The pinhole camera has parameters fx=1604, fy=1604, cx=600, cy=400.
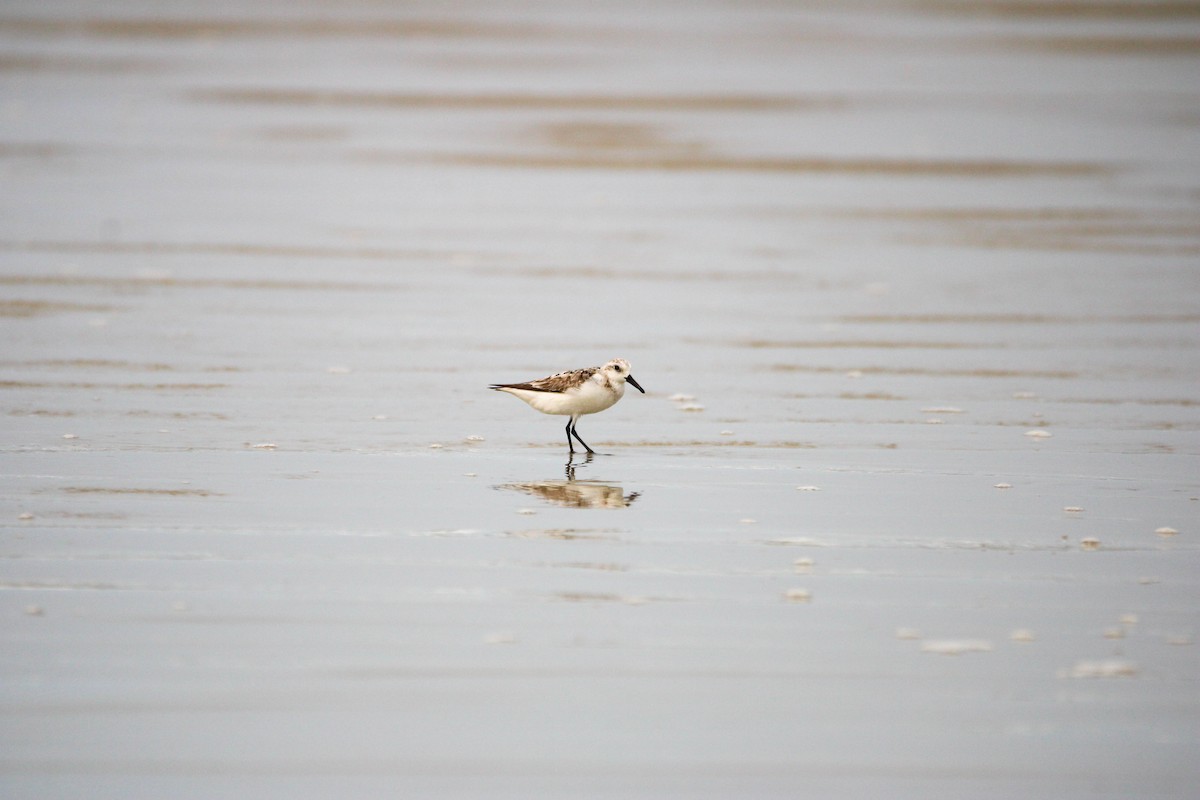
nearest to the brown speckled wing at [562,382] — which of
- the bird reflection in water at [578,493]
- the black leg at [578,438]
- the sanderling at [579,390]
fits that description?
the sanderling at [579,390]

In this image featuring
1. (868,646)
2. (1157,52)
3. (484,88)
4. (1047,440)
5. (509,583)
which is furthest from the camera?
(1157,52)

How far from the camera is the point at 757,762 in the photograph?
4996 mm

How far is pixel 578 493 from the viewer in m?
7.95

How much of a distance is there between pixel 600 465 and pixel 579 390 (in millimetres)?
463

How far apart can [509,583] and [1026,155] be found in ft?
52.8

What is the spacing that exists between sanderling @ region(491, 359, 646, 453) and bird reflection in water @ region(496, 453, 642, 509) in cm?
64

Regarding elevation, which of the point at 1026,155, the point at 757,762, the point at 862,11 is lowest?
the point at 757,762

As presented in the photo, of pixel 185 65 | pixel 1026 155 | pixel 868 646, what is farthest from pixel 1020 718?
Result: pixel 185 65

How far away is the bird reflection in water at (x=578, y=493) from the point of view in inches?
305

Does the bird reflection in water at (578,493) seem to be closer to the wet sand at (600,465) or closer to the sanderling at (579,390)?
the wet sand at (600,465)

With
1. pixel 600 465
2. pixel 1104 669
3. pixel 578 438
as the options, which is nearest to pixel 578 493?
pixel 600 465

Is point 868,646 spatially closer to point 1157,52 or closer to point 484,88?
point 484,88

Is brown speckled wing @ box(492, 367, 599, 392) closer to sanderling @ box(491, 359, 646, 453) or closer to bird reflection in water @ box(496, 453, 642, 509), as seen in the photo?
sanderling @ box(491, 359, 646, 453)

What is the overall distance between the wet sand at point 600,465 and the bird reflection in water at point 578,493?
0.03 m
